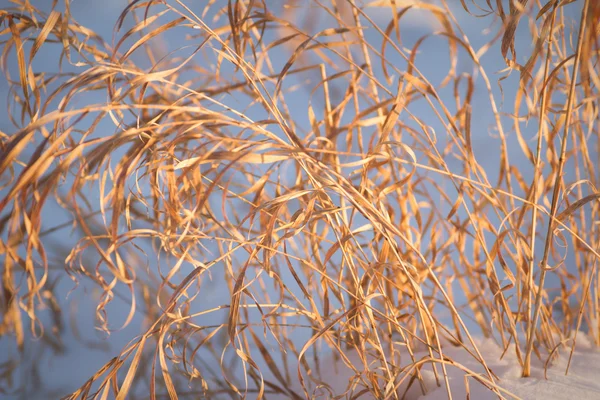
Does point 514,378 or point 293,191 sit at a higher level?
point 293,191

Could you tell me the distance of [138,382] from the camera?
85 centimetres

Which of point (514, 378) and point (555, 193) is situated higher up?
point (555, 193)

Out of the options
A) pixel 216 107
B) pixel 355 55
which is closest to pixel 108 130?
pixel 216 107

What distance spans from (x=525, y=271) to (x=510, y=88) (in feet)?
2.27

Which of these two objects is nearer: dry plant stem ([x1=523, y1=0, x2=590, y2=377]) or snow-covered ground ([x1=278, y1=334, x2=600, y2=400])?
dry plant stem ([x1=523, y1=0, x2=590, y2=377])

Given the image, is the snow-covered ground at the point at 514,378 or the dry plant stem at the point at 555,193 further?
the snow-covered ground at the point at 514,378

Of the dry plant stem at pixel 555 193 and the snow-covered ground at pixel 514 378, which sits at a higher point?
the dry plant stem at pixel 555 193

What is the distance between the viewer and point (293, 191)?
17.6 inches

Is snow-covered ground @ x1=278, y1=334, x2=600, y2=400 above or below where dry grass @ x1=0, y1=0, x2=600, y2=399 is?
below

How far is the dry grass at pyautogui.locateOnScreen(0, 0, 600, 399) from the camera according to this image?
41 cm

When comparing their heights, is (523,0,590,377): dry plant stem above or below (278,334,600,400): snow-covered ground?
above

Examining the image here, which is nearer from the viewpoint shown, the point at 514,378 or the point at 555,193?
the point at 555,193

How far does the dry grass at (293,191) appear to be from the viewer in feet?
1.33

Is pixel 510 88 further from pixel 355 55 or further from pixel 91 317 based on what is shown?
pixel 91 317
